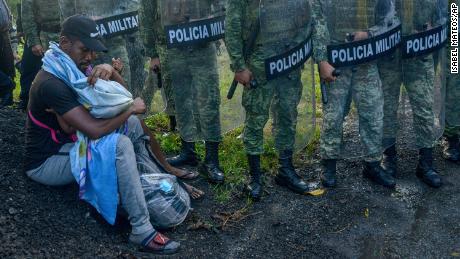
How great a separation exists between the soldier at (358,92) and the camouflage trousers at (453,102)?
3.27ft

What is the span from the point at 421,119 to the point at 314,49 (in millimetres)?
1196

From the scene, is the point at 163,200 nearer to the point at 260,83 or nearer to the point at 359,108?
the point at 260,83

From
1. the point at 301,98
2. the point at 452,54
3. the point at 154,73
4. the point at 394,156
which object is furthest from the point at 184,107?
the point at 452,54

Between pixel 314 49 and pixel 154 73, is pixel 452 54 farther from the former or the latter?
pixel 154 73

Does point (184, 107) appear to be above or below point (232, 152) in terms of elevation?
above

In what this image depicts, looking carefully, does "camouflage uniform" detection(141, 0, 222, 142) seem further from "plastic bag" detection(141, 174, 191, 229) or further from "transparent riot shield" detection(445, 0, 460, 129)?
"transparent riot shield" detection(445, 0, 460, 129)

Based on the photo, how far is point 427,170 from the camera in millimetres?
5359

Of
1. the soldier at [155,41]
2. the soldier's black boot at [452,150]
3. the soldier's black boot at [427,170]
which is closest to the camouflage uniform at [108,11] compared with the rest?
the soldier at [155,41]

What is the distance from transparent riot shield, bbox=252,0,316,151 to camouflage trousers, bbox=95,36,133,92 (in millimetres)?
1737

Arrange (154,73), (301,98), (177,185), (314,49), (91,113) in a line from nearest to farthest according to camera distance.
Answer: (91,113) → (177,185) → (314,49) → (301,98) → (154,73)

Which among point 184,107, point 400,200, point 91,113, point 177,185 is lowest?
point 400,200

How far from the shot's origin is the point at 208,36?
210 inches

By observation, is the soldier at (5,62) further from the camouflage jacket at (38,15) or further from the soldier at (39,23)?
the camouflage jacket at (38,15)

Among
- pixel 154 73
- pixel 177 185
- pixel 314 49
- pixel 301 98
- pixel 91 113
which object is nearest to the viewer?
pixel 91 113
